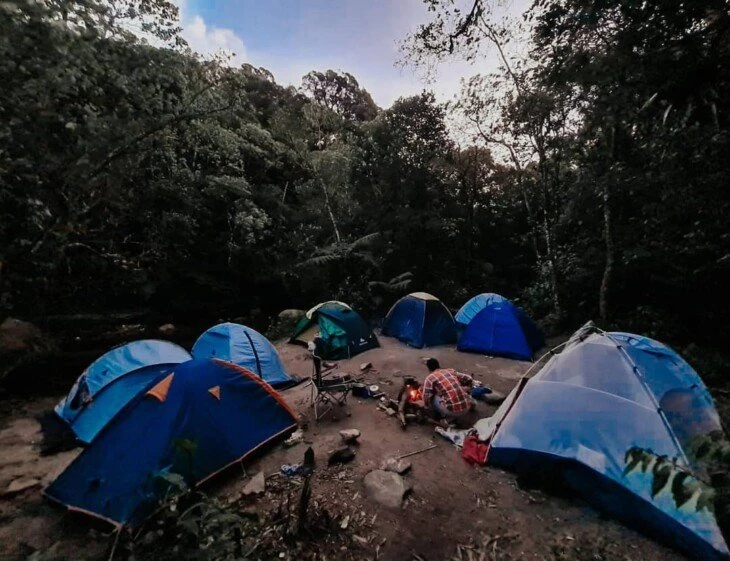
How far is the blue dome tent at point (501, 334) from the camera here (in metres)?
9.55

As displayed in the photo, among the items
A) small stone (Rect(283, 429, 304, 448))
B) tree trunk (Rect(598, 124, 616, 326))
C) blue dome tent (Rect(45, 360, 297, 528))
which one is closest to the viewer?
blue dome tent (Rect(45, 360, 297, 528))

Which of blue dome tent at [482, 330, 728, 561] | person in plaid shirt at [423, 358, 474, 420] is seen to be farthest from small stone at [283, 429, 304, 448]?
blue dome tent at [482, 330, 728, 561]

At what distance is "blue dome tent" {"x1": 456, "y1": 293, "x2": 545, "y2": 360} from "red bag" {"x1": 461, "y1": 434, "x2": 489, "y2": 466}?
4.95 m

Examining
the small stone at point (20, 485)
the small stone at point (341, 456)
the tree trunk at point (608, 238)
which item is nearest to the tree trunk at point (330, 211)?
the tree trunk at point (608, 238)

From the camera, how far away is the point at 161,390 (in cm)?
449

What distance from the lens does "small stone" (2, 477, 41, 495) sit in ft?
15.1

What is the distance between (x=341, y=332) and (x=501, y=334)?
4.36 meters

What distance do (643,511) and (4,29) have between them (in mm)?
7758

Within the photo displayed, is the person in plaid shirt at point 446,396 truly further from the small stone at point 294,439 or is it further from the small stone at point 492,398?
the small stone at point 294,439

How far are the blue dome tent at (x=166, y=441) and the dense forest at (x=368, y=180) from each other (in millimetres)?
1945

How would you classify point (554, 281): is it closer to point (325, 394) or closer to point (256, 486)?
point (325, 394)

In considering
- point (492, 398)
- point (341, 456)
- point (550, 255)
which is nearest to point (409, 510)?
point (341, 456)

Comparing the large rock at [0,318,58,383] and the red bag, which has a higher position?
the large rock at [0,318,58,383]

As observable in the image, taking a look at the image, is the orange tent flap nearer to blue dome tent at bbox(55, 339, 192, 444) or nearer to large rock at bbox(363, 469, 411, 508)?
blue dome tent at bbox(55, 339, 192, 444)
